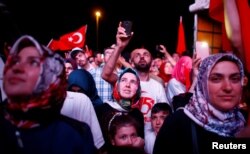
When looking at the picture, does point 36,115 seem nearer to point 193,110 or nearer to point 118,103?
point 193,110

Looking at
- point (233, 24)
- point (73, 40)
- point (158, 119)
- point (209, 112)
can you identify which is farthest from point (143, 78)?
point (73, 40)

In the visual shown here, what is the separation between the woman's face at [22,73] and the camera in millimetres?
2728

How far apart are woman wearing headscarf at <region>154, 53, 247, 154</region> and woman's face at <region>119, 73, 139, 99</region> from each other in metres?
1.64

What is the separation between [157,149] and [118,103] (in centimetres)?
173

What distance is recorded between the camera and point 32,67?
278cm

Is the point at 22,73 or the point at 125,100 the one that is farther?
the point at 125,100

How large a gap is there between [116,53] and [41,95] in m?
2.61

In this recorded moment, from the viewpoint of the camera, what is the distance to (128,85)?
516 centimetres

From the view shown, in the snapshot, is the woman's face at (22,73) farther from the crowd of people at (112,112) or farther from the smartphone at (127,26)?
the smartphone at (127,26)

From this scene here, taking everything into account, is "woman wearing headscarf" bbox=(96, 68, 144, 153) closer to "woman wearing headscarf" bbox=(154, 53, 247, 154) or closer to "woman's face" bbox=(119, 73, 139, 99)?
"woman's face" bbox=(119, 73, 139, 99)

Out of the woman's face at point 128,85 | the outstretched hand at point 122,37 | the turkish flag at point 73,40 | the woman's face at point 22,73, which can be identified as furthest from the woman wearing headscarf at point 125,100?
the turkish flag at point 73,40

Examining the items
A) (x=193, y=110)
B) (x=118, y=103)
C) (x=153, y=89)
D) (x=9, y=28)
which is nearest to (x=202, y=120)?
(x=193, y=110)

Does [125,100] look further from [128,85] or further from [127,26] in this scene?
[127,26]

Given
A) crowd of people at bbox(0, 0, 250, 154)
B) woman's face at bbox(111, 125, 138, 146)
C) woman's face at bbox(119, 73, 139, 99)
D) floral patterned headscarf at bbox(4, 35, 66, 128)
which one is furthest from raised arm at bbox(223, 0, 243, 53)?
woman's face at bbox(119, 73, 139, 99)
